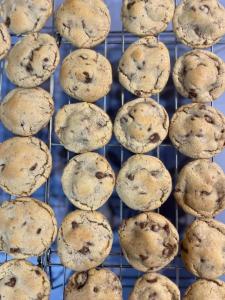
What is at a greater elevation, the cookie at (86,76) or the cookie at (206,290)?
the cookie at (86,76)

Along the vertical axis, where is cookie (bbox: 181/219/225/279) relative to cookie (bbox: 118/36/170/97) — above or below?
below

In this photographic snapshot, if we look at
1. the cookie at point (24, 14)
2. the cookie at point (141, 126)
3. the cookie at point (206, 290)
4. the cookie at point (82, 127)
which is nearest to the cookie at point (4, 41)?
the cookie at point (24, 14)

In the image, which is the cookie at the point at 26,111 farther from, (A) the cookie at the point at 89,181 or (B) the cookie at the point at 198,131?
(B) the cookie at the point at 198,131

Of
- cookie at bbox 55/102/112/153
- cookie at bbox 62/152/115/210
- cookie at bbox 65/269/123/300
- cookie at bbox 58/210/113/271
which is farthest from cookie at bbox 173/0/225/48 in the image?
cookie at bbox 65/269/123/300

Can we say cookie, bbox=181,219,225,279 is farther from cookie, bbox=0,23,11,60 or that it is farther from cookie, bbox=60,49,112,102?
cookie, bbox=0,23,11,60

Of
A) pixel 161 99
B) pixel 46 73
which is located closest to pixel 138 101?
pixel 161 99

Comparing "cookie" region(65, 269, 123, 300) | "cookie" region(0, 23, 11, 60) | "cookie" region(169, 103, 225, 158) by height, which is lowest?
"cookie" region(65, 269, 123, 300)

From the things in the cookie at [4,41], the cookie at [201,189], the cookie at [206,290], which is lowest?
the cookie at [206,290]
